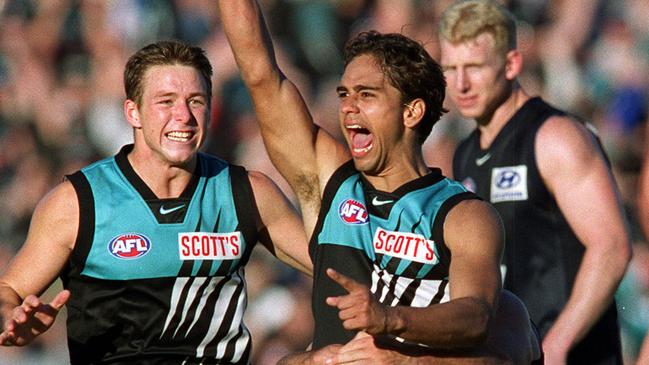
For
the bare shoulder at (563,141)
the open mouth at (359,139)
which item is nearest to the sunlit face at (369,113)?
the open mouth at (359,139)

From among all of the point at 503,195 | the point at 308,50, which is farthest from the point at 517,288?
the point at 308,50

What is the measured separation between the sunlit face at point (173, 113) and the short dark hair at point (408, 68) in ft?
2.34

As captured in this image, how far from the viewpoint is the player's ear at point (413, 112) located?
5125 millimetres

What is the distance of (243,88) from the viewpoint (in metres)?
9.67

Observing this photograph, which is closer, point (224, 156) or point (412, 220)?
point (412, 220)

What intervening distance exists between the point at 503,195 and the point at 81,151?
365 centimetres

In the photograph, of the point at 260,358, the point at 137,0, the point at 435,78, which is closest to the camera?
the point at 435,78

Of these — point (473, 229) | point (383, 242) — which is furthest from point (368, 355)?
point (473, 229)

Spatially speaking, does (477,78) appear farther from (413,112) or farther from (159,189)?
(159,189)

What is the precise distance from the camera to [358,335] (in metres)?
4.76

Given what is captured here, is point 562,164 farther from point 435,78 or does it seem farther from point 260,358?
point 260,358

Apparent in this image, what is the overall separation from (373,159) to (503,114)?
245 cm

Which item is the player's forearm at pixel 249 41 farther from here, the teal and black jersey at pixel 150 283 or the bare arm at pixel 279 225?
the teal and black jersey at pixel 150 283

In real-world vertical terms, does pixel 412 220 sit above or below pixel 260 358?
above
